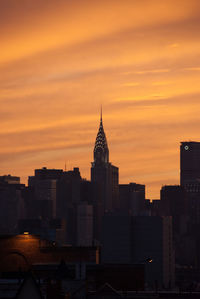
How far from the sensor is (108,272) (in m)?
190

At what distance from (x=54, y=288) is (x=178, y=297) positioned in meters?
27.9

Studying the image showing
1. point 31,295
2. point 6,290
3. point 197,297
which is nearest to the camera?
point 31,295

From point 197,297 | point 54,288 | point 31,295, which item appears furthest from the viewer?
point 197,297

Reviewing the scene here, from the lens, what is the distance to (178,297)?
10650cm

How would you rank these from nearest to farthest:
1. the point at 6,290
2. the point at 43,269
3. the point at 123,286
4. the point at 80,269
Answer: the point at 6,290, the point at 80,269, the point at 43,269, the point at 123,286

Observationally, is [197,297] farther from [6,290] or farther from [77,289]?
[6,290]

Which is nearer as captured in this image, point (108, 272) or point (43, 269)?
point (43, 269)

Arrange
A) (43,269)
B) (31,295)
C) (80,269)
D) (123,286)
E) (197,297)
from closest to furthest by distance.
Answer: (31,295), (197,297), (80,269), (43,269), (123,286)

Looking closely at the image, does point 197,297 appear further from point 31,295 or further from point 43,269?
point 43,269

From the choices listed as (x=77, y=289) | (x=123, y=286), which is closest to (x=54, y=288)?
(x=77, y=289)

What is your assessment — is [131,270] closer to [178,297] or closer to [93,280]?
[93,280]

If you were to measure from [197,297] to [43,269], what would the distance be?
73.1 meters

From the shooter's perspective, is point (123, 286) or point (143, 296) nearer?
point (143, 296)

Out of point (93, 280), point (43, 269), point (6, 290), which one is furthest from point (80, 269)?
point (43, 269)
